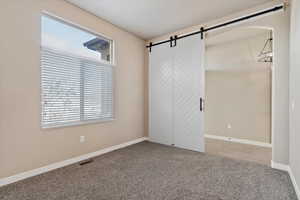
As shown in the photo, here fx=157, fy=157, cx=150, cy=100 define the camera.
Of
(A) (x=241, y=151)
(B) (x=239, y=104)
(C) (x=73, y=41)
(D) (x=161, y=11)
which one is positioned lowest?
(A) (x=241, y=151)

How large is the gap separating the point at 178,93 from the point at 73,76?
2342 mm

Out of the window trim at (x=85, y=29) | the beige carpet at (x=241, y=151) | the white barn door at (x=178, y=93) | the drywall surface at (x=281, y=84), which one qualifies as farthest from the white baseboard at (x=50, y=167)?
the drywall surface at (x=281, y=84)

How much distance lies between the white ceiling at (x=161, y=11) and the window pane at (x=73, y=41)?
46 cm

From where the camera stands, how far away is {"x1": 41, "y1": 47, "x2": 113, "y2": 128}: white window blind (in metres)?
2.56

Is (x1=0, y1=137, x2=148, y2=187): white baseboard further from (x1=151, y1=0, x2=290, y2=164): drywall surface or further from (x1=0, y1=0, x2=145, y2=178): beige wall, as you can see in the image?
(x1=151, y1=0, x2=290, y2=164): drywall surface

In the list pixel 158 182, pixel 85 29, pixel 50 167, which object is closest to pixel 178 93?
pixel 158 182

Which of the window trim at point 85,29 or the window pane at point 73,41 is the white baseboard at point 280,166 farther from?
the window pane at point 73,41

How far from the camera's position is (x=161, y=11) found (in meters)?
3.06

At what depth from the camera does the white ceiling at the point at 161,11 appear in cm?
278

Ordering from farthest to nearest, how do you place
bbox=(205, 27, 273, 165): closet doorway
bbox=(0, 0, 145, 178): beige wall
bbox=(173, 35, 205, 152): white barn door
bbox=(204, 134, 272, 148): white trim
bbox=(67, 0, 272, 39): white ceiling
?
bbox=(204, 134, 272, 148): white trim, bbox=(205, 27, 273, 165): closet doorway, bbox=(173, 35, 205, 152): white barn door, bbox=(67, 0, 272, 39): white ceiling, bbox=(0, 0, 145, 178): beige wall

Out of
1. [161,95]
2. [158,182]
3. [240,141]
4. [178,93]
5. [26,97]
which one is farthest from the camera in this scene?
[240,141]

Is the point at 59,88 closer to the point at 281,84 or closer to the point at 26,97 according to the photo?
the point at 26,97

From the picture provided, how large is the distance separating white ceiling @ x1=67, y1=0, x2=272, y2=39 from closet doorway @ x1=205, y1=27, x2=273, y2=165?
77 centimetres

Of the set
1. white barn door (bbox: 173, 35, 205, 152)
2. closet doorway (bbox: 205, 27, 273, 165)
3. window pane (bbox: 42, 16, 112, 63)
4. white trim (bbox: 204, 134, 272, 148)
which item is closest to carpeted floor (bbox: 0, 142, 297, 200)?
white barn door (bbox: 173, 35, 205, 152)
